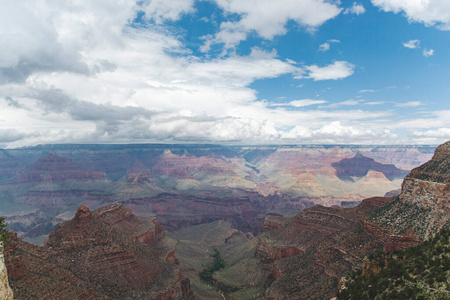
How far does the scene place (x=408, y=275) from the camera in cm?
1952

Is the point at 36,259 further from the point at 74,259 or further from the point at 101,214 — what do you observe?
the point at 101,214

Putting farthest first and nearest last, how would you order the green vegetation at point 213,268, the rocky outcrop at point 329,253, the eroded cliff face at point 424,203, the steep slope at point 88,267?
the green vegetation at point 213,268 < the rocky outcrop at point 329,253 < the eroded cliff face at point 424,203 < the steep slope at point 88,267

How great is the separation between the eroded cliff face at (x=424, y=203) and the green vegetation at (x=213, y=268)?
51485 mm

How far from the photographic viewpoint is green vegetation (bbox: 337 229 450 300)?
1766cm

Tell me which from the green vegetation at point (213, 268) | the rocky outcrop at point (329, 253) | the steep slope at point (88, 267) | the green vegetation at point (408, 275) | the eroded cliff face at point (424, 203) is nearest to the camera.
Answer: the green vegetation at point (408, 275)

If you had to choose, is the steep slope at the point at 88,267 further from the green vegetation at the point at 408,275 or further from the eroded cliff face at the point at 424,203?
the eroded cliff face at the point at 424,203

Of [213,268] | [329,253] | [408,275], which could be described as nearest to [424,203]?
[329,253]

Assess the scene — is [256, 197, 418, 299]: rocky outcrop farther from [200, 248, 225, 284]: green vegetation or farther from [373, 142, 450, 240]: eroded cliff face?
[200, 248, 225, 284]: green vegetation

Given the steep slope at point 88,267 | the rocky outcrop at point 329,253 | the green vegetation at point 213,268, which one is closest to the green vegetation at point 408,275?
the rocky outcrop at point 329,253

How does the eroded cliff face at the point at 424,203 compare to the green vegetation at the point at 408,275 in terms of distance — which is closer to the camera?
the green vegetation at the point at 408,275

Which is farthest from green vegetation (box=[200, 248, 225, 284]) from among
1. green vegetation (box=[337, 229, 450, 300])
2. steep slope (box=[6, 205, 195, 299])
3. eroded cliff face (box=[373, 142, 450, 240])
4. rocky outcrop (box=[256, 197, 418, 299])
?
green vegetation (box=[337, 229, 450, 300])

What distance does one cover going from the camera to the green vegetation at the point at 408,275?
17656mm

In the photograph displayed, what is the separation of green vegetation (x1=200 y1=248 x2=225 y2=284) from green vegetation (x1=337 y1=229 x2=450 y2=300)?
60.8m

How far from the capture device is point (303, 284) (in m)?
46.6
